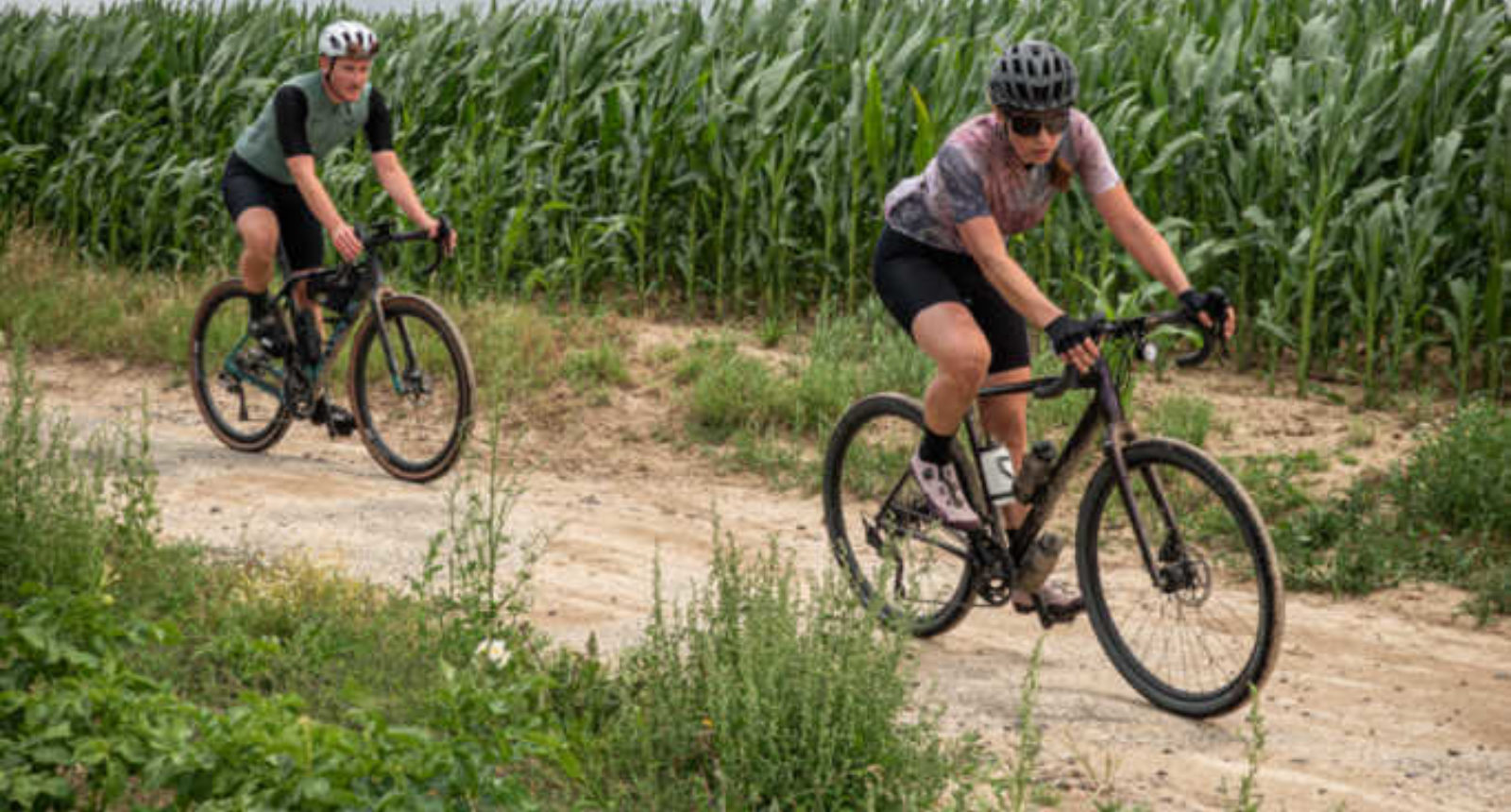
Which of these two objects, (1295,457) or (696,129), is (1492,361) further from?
(696,129)

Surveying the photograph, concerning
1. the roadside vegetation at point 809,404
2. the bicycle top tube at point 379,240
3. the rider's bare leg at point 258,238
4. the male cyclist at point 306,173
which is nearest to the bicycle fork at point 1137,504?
the roadside vegetation at point 809,404

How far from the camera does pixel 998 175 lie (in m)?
5.49

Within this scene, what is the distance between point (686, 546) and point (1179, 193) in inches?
179

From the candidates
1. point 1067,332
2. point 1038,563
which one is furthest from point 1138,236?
point 1038,563

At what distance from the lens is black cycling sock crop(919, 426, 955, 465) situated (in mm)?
5887

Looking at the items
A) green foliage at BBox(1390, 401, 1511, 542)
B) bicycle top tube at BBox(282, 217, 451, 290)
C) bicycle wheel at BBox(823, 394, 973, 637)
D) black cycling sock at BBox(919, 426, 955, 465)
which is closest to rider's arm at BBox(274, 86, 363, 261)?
bicycle top tube at BBox(282, 217, 451, 290)

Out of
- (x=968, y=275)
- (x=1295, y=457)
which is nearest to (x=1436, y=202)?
(x=1295, y=457)

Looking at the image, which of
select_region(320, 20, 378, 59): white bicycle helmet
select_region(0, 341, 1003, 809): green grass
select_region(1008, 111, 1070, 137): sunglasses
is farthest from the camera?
select_region(320, 20, 378, 59): white bicycle helmet

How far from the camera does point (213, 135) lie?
14891 millimetres

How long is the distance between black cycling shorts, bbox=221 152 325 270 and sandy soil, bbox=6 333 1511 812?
124 centimetres

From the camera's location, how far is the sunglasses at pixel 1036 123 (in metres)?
5.20

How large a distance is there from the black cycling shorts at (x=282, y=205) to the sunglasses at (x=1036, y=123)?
496 centimetres

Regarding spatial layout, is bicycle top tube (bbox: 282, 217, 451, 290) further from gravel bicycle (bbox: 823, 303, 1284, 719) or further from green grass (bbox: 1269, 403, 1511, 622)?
green grass (bbox: 1269, 403, 1511, 622)

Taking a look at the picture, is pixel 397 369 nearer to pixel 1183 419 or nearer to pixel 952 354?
pixel 952 354
